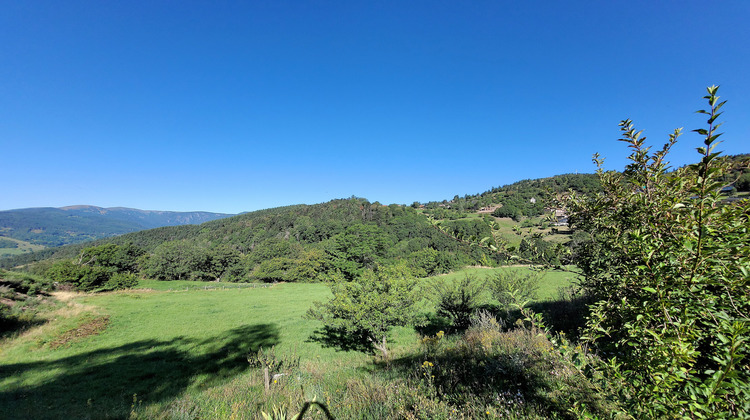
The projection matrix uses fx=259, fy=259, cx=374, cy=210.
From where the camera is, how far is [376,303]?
10.3m

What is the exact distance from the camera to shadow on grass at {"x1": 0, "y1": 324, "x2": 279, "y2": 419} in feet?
25.6

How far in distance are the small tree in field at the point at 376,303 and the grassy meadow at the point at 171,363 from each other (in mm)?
1253

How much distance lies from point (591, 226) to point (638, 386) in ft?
3.91

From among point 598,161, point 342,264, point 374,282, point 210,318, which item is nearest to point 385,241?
point 342,264

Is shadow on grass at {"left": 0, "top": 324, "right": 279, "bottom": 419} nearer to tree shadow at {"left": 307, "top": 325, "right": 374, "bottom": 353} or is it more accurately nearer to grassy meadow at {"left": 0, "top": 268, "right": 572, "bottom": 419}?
grassy meadow at {"left": 0, "top": 268, "right": 572, "bottom": 419}

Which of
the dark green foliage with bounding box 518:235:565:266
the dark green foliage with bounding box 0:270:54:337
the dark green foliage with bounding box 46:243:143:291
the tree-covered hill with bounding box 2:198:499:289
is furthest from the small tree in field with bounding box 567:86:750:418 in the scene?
the dark green foliage with bounding box 46:243:143:291

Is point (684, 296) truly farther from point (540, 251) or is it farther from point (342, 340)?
point (342, 340)

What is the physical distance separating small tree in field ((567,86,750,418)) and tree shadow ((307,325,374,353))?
11757 millimetres

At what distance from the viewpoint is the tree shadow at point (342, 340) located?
1316 centimetres

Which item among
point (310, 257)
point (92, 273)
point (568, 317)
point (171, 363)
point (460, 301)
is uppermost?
point (568, 317)

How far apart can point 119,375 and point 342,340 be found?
10158 millimetres

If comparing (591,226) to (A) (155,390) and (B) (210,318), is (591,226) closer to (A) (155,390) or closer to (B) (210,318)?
(A) (155,390)

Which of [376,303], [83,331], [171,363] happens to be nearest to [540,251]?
[376,303]

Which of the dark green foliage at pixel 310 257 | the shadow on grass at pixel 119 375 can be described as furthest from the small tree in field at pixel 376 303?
the dark green foliage at pixel 310 257
